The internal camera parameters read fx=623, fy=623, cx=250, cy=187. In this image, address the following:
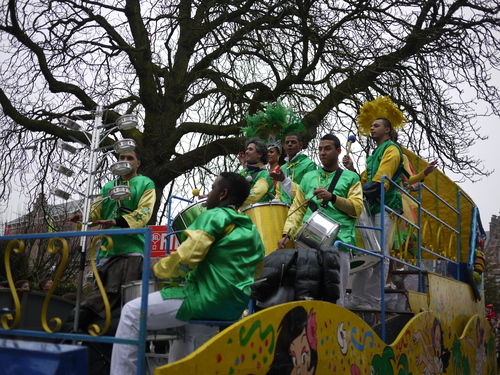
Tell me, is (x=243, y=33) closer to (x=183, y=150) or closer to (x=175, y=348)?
(x=183, y=150)

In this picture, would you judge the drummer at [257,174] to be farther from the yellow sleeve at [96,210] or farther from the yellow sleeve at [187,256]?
the yellow sleeve at [187,256]

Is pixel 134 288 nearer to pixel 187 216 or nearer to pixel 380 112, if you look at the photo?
pixel 187 216

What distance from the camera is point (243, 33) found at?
10445 millimetres

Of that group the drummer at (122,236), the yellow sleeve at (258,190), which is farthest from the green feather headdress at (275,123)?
the drummer at (122,236)

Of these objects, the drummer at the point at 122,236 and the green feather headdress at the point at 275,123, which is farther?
the green feather headdress at the point at 275,123

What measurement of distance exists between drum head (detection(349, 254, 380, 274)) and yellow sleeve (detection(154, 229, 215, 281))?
2463mm

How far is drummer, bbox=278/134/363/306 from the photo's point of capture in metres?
5.24

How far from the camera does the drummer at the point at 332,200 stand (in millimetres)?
5238

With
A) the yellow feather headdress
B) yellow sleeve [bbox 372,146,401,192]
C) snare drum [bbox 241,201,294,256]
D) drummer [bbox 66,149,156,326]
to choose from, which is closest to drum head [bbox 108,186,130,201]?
drummer [bbox 66,149,156,326]

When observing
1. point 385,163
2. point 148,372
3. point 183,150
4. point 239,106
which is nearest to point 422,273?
point 385,163

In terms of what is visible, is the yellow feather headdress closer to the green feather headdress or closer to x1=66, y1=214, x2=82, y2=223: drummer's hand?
the green feather headdress

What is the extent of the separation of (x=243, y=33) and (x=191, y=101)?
4.75ft

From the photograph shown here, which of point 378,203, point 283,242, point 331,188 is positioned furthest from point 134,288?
point 378,203

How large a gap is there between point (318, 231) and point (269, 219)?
0.82 m
